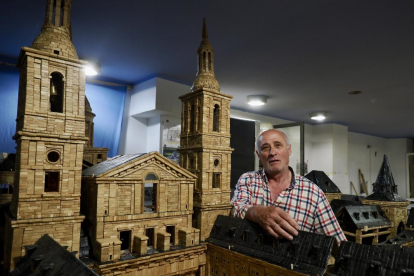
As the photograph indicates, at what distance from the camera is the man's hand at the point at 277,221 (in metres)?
4.67

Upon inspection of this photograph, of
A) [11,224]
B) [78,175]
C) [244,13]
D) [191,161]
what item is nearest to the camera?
[11,224]

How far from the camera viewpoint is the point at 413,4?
585cm

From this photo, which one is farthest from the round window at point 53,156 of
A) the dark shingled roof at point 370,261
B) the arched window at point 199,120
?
the dark shingled roof at point 370,261

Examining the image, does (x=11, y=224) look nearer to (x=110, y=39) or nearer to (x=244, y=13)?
(x=110, y=39)

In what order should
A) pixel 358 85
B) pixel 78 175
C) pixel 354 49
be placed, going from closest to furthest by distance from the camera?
pixel 78 175
pixel 354 49
pixel 358 85

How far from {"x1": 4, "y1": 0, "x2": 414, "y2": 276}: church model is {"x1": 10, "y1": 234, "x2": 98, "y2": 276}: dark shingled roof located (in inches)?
0.7

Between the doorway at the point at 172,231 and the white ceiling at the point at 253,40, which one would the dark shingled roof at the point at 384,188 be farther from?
the doorway at the point at 172,231

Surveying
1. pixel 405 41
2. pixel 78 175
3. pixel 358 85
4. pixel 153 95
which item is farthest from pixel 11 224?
pixel 358 85

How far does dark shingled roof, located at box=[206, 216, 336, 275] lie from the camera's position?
15.3 ft

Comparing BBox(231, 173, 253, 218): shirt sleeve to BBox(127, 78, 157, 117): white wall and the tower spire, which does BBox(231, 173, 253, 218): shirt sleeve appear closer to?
the tower spire

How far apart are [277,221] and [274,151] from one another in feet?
3.82

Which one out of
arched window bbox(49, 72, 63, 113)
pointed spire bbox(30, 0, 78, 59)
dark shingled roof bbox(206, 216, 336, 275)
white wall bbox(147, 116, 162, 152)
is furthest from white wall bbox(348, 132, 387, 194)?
pointed spire bbox(30, 0, 78, 59)

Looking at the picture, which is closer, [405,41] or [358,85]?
[405,41]

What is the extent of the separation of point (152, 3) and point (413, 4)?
5.22m
